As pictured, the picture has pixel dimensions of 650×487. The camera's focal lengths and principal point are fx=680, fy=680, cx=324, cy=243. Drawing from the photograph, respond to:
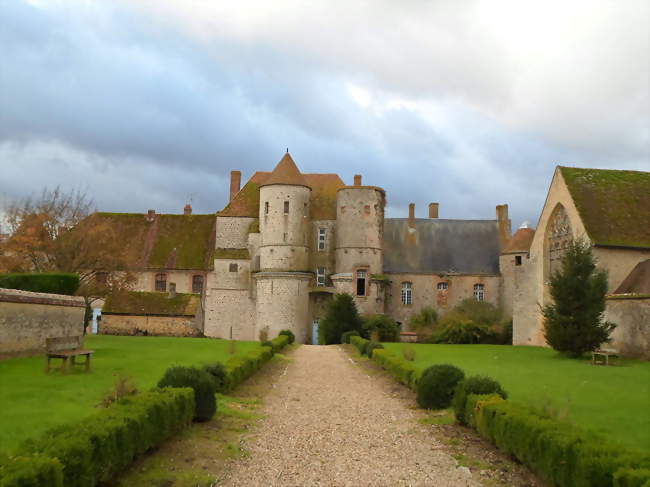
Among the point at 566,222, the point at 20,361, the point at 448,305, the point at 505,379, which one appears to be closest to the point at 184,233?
the point at 448,305

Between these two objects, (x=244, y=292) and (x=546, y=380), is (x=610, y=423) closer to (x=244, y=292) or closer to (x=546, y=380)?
(x=546, y=380)

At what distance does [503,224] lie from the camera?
53.2 meters

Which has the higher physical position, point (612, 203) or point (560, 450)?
point (612, 203)

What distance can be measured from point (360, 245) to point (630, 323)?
2121cm

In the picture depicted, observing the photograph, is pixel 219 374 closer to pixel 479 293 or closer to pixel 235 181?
pixel 479 293

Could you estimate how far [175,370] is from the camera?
11938mm

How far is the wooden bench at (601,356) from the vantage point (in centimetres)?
2357

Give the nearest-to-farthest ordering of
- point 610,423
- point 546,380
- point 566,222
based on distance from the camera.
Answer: point 610,423
point 546,380
point 566,222

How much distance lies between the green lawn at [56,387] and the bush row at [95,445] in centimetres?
156

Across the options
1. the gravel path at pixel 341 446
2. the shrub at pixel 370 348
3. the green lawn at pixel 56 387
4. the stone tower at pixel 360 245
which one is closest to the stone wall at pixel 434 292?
the stone tower at pixel 360 245

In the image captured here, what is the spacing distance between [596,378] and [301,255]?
91.4 ft

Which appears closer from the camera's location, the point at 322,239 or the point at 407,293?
the point at 322,239

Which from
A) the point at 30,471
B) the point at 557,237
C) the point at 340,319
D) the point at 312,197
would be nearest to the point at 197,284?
the point at 312,197

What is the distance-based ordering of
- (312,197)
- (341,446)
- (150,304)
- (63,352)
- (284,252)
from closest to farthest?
(341,446)
(63,352)
(150,304)
(284,252)
(312,197)
